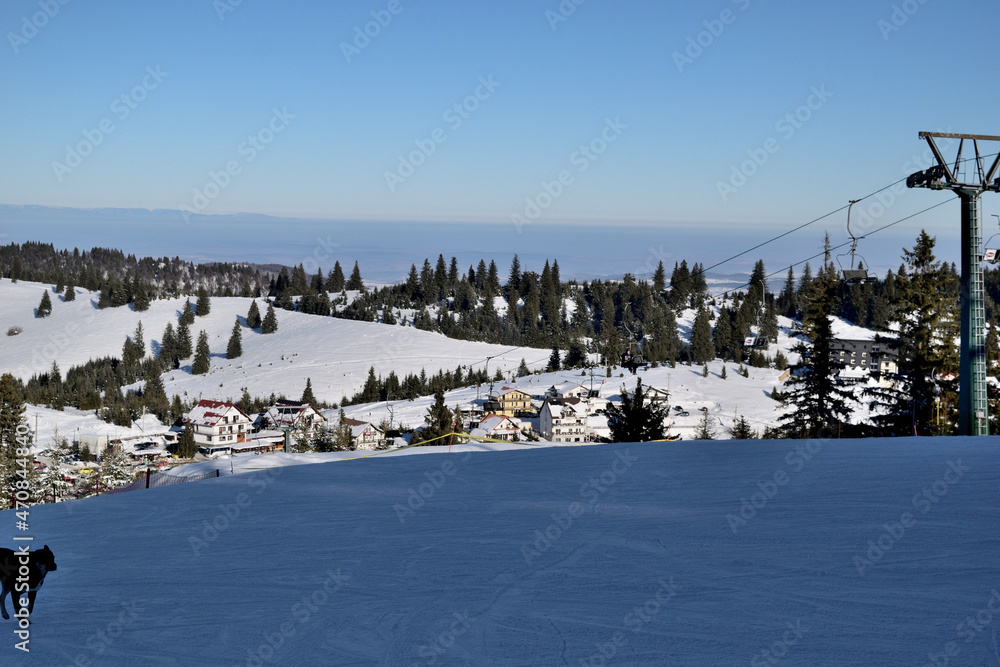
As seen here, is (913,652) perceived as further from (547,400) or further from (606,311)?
(606,311)

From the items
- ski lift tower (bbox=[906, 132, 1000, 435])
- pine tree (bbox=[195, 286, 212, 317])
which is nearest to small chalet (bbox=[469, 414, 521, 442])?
ski lift tower (bbox=[906, 132, 1000, 435])

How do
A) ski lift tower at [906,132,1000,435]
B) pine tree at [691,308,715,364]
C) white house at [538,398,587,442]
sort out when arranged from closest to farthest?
ski lift tower at [906,132,1000,435] < white house at [538,398,587,442] < pine tree at [691,308,715,364]

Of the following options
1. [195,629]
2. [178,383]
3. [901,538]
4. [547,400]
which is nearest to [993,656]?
[901,538]

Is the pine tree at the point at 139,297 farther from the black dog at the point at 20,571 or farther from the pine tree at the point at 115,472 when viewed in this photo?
the black dog at the point at 20,571

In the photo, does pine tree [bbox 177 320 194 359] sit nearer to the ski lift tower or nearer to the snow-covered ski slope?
the snow-covered ski slope

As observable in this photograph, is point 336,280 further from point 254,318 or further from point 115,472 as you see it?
point 115,472

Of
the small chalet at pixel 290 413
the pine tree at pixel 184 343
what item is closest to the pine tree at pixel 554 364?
the small chalet at pixel 290 413
